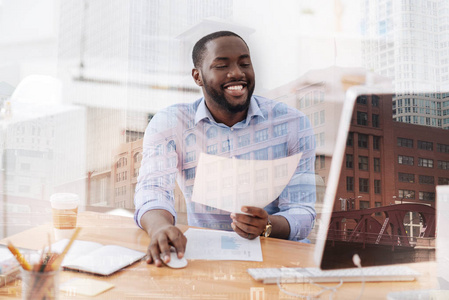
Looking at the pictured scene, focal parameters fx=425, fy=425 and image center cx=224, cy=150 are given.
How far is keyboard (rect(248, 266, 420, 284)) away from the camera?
0.97 meters

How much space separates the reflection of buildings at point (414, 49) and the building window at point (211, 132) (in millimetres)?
702

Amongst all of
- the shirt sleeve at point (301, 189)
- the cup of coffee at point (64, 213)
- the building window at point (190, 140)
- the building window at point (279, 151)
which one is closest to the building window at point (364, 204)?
the shirt sleeve at point (301, 189)

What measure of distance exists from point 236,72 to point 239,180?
47 centimetres

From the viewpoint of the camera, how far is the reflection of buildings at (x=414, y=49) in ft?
5.36

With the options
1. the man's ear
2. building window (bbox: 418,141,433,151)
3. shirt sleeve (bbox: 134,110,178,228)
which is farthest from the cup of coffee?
building window (bbox: 418,141,433,151)

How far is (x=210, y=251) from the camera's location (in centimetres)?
128

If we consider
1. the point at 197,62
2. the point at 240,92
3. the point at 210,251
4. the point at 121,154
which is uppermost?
the point at 197,62

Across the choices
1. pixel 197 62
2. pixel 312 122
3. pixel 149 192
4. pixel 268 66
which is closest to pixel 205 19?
pixel 197 62

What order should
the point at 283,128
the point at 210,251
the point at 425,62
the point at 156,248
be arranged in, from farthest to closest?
the point at 283,128
the point at 425,62
the point at 210,251
the point at 156,248

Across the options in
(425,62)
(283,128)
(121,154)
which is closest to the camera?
(425,62)

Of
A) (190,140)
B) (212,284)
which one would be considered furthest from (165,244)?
(190,140)

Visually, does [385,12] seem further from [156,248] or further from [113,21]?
[156,248]

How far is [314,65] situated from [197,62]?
1.62 ft

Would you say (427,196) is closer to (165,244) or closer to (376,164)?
A: (376,164)
